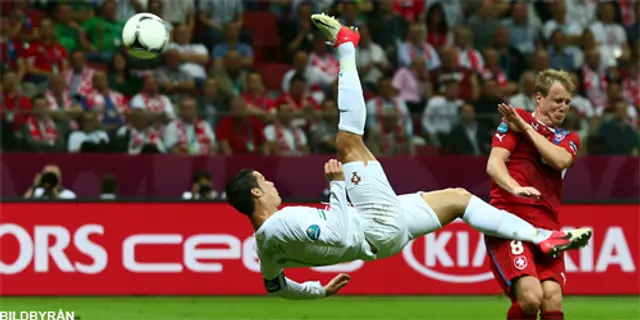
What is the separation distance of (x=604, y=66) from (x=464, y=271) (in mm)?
5070

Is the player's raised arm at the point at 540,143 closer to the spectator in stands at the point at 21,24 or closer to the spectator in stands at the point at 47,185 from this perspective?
the spectator in stands at the point at 47,185

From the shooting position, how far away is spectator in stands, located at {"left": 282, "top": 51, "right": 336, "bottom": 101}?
17266 millimetres

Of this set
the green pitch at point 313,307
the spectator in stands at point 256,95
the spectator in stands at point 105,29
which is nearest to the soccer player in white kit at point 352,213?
the green pitch at point 313,307

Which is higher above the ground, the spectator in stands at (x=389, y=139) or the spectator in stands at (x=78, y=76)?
the spectator in stands at (x=78, y=76)

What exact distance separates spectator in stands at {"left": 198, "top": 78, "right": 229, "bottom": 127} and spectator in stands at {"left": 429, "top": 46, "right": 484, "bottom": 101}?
3.06m

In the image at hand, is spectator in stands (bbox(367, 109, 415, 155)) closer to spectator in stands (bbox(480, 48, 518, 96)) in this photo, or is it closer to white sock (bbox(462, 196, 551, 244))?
spectator in stands (bbox(480, 48, 518, 96))

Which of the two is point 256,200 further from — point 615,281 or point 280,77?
point 280,77

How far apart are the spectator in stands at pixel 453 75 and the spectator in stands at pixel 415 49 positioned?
0.18 metres

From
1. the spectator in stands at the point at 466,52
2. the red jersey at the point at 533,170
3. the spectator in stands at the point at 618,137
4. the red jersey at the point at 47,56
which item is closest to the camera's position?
the red jersey at the point at 533,170

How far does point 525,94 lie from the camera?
1719cm

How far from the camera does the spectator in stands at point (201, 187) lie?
49.9ft

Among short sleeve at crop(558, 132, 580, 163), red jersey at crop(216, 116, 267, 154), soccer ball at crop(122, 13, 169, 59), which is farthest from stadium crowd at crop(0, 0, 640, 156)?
short sleeve at crop(558, 132, 580, 163)

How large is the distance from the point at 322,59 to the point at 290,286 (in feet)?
28.8

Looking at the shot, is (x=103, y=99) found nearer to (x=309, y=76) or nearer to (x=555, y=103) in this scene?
(x=309, y=76)
